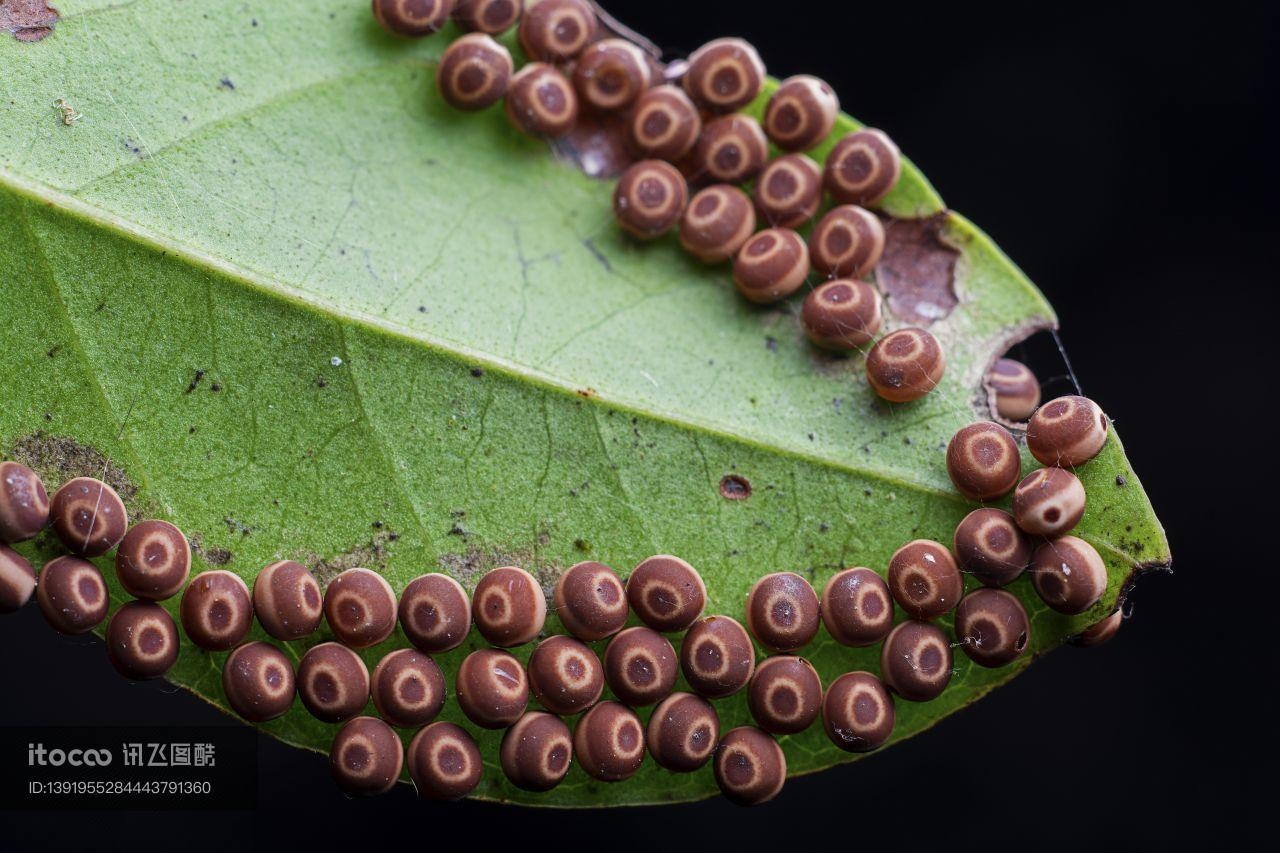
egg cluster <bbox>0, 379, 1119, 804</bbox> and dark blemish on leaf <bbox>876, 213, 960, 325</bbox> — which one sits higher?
dark blemish on leaf <bbox>876, 213, 960, 325</bbox>

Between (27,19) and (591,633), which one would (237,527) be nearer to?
(591,633)

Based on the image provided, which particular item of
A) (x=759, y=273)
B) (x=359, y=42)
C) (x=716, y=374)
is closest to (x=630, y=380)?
(x=716, y=374)

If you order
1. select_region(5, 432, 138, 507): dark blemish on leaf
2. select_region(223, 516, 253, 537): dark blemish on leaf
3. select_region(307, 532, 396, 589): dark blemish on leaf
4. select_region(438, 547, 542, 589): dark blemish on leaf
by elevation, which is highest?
select_region(438, 547, 542, 589): dark blemish on leaf

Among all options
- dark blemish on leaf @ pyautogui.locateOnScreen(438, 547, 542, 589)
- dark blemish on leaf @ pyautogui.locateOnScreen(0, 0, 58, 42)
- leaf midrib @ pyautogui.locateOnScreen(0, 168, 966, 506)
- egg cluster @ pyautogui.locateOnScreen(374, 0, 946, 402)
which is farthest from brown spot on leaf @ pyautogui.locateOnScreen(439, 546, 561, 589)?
dark blemish on leaf @ pyautogui.locateOnScreen(0, 0, 58, 42)

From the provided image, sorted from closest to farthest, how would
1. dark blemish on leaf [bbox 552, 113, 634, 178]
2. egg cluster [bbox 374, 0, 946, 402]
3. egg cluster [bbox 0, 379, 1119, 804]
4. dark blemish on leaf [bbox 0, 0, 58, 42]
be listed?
egg cluster [bbox 0, 379, 1119, 804], dark blemish on leaf [bbox 0, 0, 58, 42], egg cluster [bbox 374, 0, 946, 402], dark blemish on leaf [bbox 552, 113, 634, 178]

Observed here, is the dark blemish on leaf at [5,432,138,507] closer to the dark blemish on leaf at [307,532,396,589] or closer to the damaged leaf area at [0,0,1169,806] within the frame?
the damaged leaf area at [0,0,1169,806]

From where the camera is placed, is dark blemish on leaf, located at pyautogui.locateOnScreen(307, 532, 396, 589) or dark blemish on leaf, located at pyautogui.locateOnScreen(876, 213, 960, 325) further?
dark blemish on leaf, located at pyautogui.locateOnScreen(876, 213, 960, 325)

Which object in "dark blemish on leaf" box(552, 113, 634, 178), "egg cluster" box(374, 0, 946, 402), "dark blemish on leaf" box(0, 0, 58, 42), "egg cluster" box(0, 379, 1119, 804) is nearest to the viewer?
"egg cluster" box(0, 379, 1119, 804)

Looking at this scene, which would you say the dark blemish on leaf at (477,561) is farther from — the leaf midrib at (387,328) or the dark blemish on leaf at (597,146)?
the dark blemish on leaf at (597,146)
